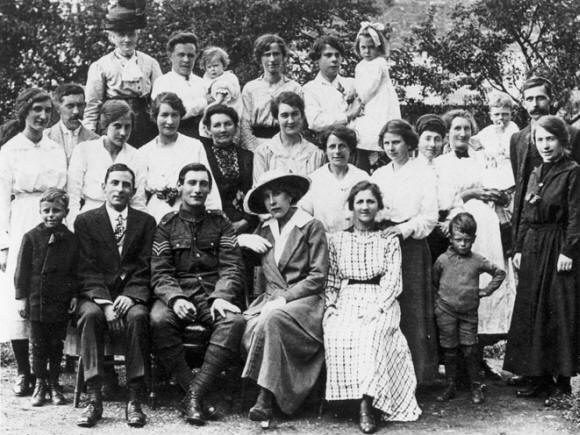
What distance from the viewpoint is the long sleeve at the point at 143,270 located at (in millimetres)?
5977

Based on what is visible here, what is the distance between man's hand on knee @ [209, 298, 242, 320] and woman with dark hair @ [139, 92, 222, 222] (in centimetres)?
103

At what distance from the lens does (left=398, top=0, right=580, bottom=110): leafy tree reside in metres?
16.6

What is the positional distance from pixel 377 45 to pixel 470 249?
228 centimetres

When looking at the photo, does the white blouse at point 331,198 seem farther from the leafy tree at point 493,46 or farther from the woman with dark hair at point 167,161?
the leafy tree at point 493,46

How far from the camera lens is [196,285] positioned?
6086 millimetres

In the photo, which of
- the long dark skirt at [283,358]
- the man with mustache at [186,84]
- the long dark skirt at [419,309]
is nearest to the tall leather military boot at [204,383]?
the long dark skirt at [283,358]

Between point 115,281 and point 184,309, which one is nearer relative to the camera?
point 184,309

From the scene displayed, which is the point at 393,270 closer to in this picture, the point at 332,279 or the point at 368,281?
the point at 368,281

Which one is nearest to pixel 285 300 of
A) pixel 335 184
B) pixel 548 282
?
pixel 335 184

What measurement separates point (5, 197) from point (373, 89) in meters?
3.47

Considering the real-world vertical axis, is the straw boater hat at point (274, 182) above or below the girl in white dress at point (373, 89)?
below

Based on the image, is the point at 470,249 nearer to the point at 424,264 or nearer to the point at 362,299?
the point at 424,264

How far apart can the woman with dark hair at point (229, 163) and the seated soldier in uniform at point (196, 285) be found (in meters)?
0.59

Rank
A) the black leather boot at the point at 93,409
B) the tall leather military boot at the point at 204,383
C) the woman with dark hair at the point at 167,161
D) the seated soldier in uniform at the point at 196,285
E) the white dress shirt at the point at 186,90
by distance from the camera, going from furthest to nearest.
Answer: the white dress shirt at the point at 186,90, the woman with dark hair at the point at 167,161, the seated soldier in uniform at the point at 196,285, the tall leather military boot at the point at 204,383, the black leather boot at the point at 93,409
